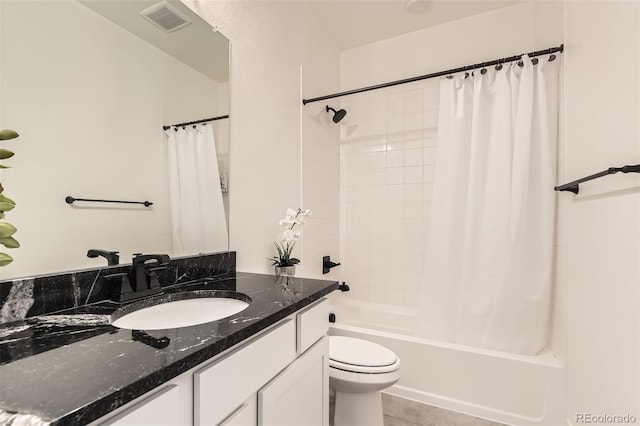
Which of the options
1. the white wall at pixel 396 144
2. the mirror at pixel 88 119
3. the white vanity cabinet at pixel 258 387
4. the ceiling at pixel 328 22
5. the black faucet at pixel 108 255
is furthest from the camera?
the white wall at pixel 396 144

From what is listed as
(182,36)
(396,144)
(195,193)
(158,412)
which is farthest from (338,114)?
(158,412)

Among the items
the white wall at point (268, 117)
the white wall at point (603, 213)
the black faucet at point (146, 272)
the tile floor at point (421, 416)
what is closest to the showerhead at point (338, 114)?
the white wall at point (268, 117)

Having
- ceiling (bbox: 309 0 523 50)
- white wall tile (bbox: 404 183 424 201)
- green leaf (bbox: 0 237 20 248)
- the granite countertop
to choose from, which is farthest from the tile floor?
ceiling (bbox: 309 0 523 50)

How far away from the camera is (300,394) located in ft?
3.13

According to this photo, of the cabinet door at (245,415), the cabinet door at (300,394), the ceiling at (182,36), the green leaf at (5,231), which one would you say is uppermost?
the ceiling at (182,36)

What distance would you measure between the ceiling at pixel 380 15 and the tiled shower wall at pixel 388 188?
0.46 metres

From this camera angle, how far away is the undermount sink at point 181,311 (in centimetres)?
84

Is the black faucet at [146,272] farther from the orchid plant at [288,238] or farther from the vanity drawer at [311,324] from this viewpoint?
the orchid plant at [288,238]

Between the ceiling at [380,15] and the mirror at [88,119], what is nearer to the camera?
the mirror at [88,119]

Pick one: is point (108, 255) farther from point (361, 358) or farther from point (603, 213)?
point (603, 213)

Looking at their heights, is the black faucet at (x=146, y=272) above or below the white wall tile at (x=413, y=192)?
below

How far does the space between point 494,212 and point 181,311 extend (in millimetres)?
1788

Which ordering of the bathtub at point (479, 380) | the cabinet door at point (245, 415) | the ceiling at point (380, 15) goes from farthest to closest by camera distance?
the ceiling at point (380, 15) < the bathtub at point (479, 380) < the cabinet door at point (245, 415)

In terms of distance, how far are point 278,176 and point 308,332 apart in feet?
3.35
